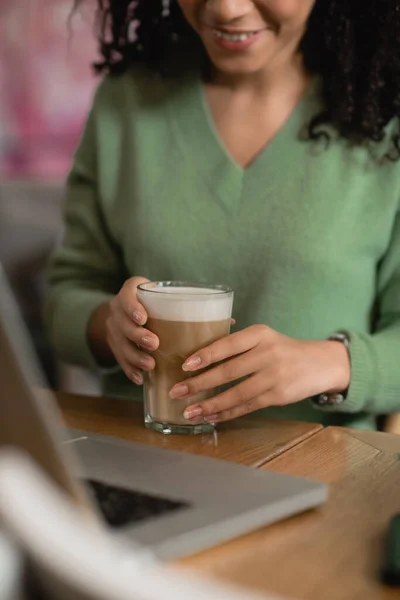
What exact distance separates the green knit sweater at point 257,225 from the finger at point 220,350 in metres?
0.29

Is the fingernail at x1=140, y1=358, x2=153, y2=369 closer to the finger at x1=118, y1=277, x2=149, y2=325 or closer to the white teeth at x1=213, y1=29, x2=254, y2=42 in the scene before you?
the finger at x1=118, y1=277, x2=149, y2=325

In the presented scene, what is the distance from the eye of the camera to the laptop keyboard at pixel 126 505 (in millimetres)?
566

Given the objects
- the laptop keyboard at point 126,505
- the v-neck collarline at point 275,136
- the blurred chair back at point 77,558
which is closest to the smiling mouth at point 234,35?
the v-neck collarline at point 275,136

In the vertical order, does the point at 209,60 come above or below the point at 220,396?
above

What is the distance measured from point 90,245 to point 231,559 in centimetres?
85

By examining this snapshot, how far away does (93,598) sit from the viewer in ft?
0.93

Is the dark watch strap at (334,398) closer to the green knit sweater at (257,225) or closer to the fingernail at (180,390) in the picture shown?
the green knit sweater at (257,225)

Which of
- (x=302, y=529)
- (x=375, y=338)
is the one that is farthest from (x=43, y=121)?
(x=302, y=529)

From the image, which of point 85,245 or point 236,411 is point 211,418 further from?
point 85,245

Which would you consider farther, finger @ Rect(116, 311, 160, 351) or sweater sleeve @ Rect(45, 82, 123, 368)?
sweater sleeve @ Rect(45, 82, 123, 368)

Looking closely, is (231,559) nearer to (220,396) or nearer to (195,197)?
(220,396)

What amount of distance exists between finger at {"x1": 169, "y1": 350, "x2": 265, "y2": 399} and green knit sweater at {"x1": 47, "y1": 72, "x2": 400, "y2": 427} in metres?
0.29

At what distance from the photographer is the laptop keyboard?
0.57 meters

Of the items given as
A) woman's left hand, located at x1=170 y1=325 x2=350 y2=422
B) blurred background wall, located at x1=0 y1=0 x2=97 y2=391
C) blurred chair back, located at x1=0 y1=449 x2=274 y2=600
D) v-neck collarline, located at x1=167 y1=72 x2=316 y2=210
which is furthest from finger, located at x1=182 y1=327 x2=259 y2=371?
blurred background wall, located at x1=0 y1=0 x2=97 y2=391
